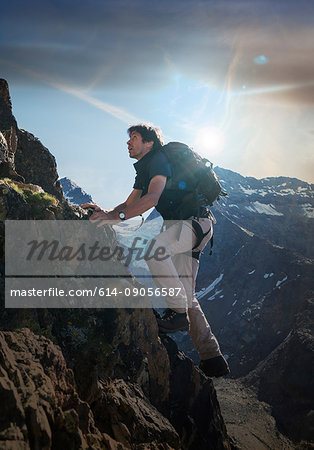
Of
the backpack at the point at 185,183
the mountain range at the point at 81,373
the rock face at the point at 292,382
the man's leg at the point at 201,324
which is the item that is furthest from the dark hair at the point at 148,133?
the rock face at the point at 292,382

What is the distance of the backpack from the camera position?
6008mm

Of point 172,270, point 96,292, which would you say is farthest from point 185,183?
point 96,292

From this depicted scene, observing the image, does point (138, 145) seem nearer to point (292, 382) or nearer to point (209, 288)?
point (292, 382)

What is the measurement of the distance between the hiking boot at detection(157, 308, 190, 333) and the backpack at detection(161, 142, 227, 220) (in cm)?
191

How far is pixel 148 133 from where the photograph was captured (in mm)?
5926

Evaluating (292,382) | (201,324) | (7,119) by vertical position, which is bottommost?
(292,382)

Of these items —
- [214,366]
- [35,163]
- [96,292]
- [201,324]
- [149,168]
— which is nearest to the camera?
[149,168]

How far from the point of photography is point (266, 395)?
7894 cm

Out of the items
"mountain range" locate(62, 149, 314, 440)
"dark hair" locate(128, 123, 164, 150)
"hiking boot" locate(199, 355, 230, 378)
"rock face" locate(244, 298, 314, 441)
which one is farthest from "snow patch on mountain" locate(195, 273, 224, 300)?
"dark hair" locate(128, 123, 164, 150)

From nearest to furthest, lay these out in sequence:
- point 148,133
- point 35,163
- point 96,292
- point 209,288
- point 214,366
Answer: point 148,133 → point 214,366 → point 96,292 → point 35,163 → point 209,288

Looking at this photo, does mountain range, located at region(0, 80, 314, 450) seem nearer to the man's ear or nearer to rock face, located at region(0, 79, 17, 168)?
rock face, located at region(0, 79, 17, 168)

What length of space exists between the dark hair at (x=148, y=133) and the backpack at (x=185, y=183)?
16 centimetres

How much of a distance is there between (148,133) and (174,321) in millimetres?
3644

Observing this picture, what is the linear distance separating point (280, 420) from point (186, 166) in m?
84.9
